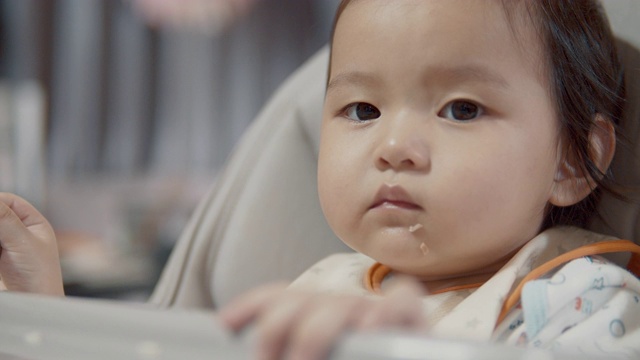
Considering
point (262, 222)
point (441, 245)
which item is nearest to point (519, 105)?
point (441, 245)

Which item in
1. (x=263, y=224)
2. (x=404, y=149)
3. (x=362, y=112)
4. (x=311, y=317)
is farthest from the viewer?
(x=263, y=224)

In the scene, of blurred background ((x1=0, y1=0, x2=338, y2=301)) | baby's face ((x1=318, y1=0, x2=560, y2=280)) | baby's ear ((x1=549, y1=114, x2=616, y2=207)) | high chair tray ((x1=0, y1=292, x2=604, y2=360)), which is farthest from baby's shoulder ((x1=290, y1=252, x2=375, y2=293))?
blurred background ((x1=0, y1=0, x2=338, y2=301))

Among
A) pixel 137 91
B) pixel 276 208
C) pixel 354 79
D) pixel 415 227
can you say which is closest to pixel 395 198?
pixel 415 227

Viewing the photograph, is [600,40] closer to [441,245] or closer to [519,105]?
[519,105]

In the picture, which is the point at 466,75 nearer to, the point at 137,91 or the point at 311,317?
the point at 311,317

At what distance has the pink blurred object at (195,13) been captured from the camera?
2.77 meters

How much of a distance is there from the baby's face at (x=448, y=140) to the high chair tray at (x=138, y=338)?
33cm

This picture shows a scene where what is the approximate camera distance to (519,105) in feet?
2.23

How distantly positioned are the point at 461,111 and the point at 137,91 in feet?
7.48

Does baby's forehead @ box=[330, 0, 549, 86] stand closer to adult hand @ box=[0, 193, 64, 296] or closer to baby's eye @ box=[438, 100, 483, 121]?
baby's eye @ box=[438, 100, 483, 121]

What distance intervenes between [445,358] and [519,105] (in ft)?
1.39

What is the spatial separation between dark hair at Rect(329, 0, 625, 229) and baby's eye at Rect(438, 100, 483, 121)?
83mm

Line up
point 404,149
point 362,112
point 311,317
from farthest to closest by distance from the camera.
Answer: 1. point 362,112
2. point 404,149
3. point 311,317

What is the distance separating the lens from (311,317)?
0.35 m
